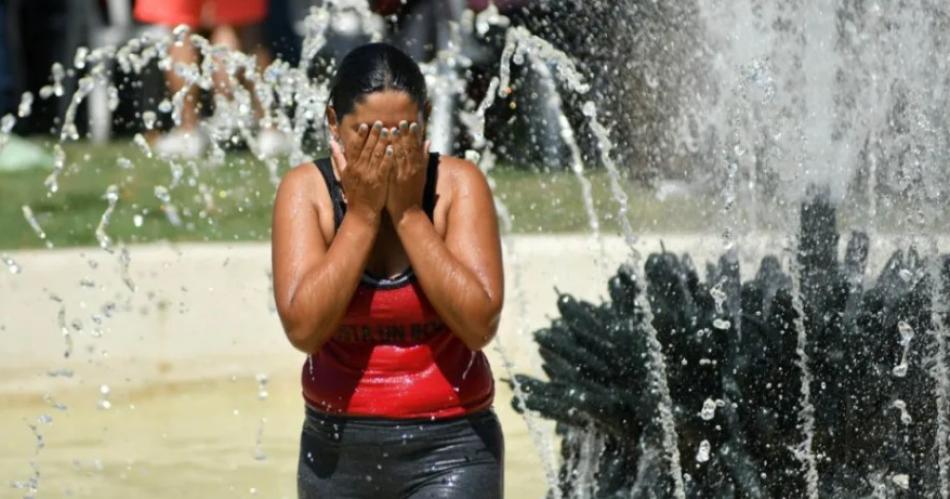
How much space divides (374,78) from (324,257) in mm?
283

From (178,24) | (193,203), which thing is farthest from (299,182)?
(178,24)

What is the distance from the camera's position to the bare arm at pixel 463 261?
2.95 meters

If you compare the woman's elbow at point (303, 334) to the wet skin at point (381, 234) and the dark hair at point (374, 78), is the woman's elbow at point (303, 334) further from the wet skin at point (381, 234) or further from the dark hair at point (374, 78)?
the dark hair at point (374, 78)

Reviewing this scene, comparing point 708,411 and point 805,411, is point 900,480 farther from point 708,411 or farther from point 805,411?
point 708,411

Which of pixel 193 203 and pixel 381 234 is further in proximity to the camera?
pixel 193 203

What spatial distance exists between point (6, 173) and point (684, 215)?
241 inches

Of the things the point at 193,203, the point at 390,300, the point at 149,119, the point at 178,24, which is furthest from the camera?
the point at 178,24

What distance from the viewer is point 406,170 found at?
2.91m

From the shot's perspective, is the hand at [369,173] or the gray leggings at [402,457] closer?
the hand at [369,173]

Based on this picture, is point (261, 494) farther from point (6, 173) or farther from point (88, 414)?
point (6, 173)

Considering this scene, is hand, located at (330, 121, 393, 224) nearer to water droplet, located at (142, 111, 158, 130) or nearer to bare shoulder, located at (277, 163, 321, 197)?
bare shoulder, located at (277, 163, 321, 197)

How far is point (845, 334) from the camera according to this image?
423 cm

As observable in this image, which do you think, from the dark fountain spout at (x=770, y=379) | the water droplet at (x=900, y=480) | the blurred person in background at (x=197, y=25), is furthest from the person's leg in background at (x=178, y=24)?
the water droplet at (x=900, y=480)

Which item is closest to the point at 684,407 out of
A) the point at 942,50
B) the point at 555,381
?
the point at 555,381
